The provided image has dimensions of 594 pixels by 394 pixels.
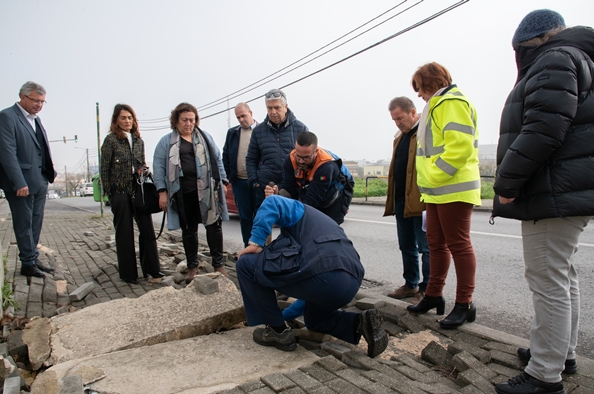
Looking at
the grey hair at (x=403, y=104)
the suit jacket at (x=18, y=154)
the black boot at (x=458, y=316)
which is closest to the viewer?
the black boot at (x=458, y=316)

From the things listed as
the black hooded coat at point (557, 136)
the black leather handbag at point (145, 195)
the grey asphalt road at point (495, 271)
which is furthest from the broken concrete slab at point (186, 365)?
the black leather handbag at point (145, 195)

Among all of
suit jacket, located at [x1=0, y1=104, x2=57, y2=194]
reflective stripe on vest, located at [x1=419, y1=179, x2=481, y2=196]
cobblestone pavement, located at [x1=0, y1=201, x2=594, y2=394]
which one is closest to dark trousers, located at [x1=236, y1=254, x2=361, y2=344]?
cobblestone pavement, located at [x1=0, y1=201, x2=594, y2=394]

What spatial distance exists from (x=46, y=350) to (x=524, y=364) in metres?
3.04

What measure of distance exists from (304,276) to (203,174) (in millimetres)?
2371

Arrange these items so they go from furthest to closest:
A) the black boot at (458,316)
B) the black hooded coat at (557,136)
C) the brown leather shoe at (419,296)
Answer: the brown leather shoe at (419,296) → the black boot at (458,316) → the black hooded coat at (557,136)

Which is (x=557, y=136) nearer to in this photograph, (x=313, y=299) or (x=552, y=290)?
(x=552, y=290)

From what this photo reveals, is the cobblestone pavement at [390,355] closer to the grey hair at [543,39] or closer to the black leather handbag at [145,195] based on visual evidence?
the black leather handbag at [145,195]

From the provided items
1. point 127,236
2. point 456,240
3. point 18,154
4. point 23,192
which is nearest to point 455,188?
point 456,240

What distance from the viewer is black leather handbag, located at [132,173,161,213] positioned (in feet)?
15.5

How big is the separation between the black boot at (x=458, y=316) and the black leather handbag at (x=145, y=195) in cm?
317

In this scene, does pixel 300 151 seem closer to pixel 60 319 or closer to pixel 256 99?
pixel 60 319

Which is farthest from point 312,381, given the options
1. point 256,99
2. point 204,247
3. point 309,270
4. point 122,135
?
point 256,99

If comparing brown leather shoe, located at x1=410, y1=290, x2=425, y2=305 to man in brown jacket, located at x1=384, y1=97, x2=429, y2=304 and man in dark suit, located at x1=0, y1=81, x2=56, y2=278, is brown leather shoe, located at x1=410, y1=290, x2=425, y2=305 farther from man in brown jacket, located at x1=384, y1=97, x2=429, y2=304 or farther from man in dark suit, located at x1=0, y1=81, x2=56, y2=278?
man in dark suit, located at x1=0, y1=81, x2=56, y2=278

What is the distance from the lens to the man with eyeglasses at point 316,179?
12.0 ft
